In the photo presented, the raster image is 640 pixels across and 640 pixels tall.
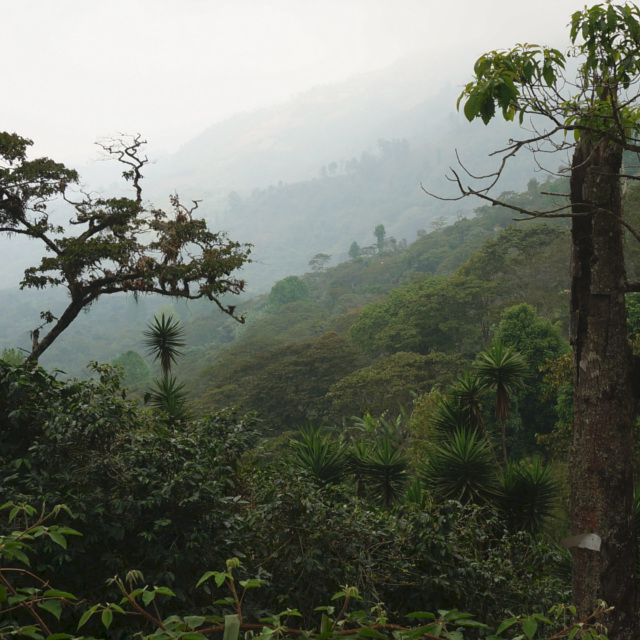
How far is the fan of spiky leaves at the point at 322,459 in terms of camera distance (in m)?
8.15

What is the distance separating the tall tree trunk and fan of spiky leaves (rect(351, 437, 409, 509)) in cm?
386

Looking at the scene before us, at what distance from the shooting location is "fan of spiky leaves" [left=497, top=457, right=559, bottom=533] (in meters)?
7.48

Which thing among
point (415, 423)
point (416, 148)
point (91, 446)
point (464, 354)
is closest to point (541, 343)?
point (415, 423)

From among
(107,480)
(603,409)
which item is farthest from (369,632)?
(603,409)

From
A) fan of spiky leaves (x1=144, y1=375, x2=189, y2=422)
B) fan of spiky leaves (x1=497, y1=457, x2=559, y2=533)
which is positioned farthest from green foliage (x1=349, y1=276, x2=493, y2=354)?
fan of spiky leaves (x1=497, y1=457, x2=559, y2=533)

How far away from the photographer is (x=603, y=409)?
4.84 m

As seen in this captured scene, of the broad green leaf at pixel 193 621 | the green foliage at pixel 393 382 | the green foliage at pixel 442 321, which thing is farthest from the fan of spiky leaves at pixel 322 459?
the green foliage at pixel 442 321

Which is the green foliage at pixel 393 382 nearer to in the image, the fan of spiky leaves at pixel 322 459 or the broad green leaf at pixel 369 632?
the fan of spiky leaves at pixel 322 459

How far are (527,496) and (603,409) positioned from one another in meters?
3.26

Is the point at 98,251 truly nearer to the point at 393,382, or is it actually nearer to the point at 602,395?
the point at 602,395

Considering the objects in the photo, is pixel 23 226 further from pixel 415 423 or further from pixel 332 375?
pixel 332 375

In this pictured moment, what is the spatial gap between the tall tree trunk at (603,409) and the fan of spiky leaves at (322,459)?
391cm

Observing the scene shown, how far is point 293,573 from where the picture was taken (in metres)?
4.29

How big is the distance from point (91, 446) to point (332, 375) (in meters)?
21.6
